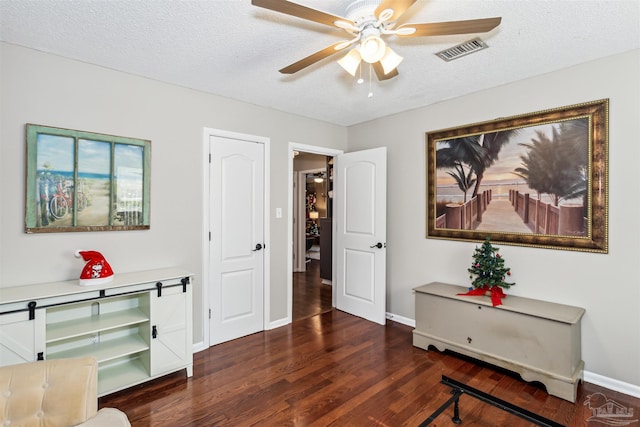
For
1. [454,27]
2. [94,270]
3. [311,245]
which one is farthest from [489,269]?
[311,245]

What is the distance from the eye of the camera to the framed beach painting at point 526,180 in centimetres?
248

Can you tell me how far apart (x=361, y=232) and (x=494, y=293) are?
1633 mm

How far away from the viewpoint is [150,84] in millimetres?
2791

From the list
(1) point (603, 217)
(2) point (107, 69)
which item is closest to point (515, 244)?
(1) point (603, 217)

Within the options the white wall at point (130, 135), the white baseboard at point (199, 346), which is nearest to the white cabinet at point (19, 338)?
the white wall at point (130, 135)

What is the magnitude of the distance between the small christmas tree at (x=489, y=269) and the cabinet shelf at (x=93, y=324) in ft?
9.32

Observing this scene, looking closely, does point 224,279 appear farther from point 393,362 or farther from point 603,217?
point 603,217

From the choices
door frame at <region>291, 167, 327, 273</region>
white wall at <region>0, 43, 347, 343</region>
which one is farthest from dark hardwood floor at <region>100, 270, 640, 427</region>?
door frame at <region>291, 167, 327, 273</region>

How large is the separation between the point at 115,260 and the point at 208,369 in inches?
47.5

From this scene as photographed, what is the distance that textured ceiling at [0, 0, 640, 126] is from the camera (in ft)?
5.97

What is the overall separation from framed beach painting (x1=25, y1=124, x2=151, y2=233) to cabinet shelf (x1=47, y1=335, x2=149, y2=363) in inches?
35.5

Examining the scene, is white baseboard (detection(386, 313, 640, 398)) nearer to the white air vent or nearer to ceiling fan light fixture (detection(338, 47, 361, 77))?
the white air vent

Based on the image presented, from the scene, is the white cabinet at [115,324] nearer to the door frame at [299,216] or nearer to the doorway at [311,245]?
the doorway at [311,245]

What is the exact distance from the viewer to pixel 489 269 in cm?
283
